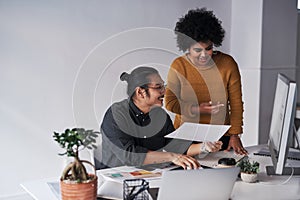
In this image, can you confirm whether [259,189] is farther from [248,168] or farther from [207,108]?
[207,108]

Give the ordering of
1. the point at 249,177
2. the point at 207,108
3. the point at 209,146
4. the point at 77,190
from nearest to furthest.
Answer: the point at 77,190 < the point at 249,177 < the point at 209,146 < the point at 207,108

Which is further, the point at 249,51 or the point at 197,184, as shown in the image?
the point at 249,51

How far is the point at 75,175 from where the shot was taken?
127cm

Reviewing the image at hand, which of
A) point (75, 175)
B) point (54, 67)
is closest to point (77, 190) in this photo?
point (75, 175)

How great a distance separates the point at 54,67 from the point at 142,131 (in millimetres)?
1202

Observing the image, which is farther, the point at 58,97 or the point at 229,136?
the point at 58,97

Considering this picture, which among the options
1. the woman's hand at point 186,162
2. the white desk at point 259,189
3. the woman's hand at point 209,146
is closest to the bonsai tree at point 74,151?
the white desk at point 259,189

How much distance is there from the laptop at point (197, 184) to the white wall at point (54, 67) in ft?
4.13

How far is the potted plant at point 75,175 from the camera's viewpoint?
1.25m

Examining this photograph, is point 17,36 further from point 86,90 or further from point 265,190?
point 265,190

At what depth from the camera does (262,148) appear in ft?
7.54

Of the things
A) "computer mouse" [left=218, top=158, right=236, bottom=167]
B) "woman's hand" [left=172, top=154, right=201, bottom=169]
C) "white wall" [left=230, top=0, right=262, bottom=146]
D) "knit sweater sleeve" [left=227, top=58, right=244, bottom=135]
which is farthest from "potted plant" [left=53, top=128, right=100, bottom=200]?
"white wall" [left=230, top=0, right=262, bottom=146]

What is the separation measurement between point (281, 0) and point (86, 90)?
1992mm

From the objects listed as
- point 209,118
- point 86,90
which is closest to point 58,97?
point 86,90
